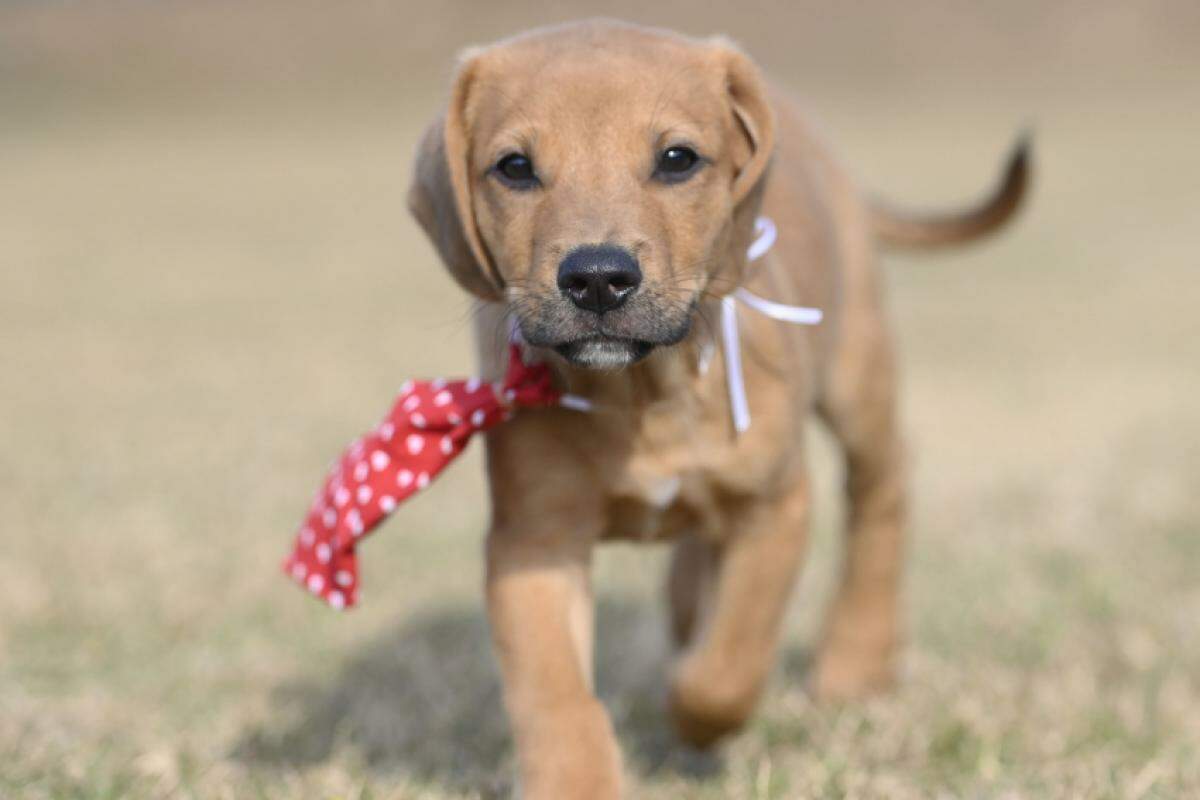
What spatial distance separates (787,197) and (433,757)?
6.14 feet

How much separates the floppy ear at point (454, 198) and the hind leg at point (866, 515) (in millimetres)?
1719

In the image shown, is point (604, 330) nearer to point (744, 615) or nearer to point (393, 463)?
point (393, 463)

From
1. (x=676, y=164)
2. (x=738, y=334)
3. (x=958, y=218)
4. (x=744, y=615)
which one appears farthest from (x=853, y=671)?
(x=676, y=164)

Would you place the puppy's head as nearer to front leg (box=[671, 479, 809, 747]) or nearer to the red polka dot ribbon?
the red polka dot ribbon

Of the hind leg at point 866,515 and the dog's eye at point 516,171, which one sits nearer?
the dog's eye at point 516,171

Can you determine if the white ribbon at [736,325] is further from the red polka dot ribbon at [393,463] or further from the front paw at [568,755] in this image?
the front paw at [568,755]

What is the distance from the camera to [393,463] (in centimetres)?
404

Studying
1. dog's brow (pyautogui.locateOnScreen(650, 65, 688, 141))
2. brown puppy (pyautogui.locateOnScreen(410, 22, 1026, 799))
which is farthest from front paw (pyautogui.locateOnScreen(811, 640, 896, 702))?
dog's brow (pyautogui.locateOnScreen(650, 65, 688, 141))

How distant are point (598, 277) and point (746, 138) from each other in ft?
2.76

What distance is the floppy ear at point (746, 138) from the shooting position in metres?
3.78

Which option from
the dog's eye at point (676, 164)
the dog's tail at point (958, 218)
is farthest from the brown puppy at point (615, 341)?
the dog's tail at point (958, 218)

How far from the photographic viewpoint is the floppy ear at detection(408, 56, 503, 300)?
12.1 feet

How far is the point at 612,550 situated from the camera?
6926 mm

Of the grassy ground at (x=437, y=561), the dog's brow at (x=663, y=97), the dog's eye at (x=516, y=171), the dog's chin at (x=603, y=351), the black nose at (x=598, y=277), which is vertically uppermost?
the dog's brow at (x=663, y=97)
